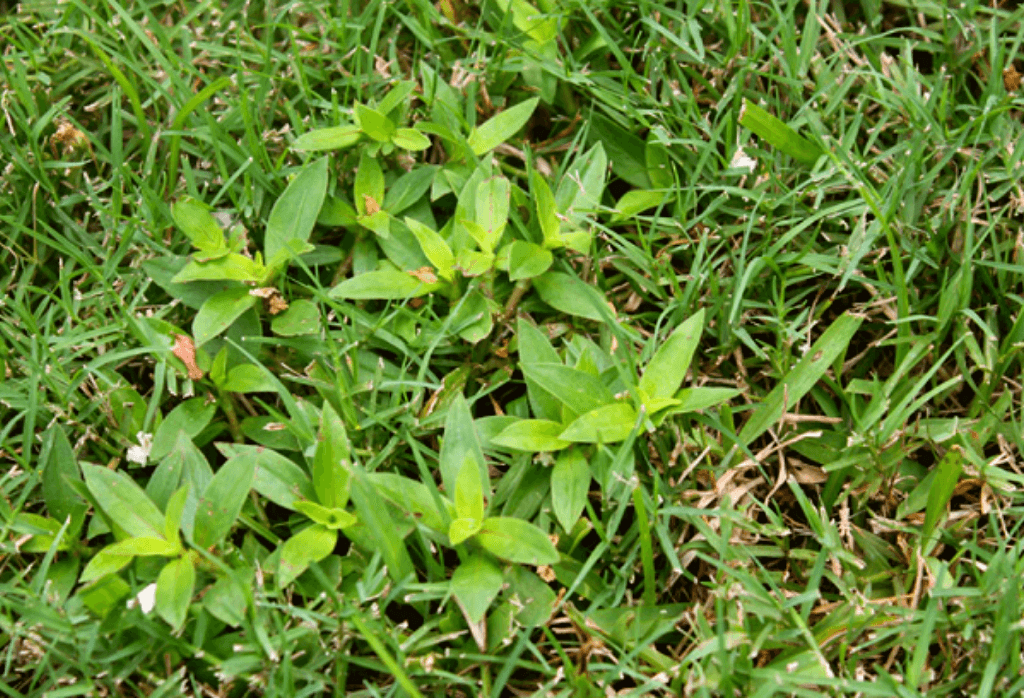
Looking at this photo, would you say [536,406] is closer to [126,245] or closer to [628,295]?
[628,295]

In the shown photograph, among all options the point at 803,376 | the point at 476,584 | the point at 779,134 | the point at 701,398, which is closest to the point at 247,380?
the point at 476,584

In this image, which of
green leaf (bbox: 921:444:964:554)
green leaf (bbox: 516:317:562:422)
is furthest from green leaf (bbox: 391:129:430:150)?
green leaf (bbox: 921:444:964:554)

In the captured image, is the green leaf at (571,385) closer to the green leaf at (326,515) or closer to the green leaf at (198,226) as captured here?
the green leaf at (326,515)

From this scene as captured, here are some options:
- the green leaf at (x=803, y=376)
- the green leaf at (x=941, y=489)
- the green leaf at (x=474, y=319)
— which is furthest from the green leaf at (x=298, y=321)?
the green leaf at (x=941, y=489)

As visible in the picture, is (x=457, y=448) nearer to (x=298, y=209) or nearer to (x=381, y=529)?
(x=381, y=529)

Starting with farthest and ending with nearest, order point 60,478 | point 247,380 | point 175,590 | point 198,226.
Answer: point 198,226 < point 247,380 < point 60,478 < point 175,590

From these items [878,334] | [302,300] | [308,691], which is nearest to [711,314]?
[878,334]
